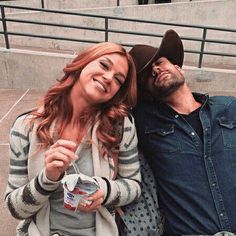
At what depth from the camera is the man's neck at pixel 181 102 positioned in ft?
8.05

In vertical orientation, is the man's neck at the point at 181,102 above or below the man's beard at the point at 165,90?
below

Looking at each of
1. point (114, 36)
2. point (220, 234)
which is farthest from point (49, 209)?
point (114, 36)

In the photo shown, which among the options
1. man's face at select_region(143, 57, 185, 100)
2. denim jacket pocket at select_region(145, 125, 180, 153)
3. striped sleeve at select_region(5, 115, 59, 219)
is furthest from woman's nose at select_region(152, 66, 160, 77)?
striped sleeve at select_region(5, 115, 59, 219)

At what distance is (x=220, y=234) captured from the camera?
199cm

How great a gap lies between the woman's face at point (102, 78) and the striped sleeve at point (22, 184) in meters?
0.40

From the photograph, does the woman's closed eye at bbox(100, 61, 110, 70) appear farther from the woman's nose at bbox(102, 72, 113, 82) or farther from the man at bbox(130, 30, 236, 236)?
the man at bbox(130, 30, 236, 236)

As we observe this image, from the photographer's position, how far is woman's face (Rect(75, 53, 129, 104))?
1.88m

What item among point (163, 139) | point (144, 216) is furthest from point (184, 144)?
point (144, 216)

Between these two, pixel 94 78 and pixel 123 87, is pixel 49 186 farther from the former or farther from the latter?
pixel 123 87

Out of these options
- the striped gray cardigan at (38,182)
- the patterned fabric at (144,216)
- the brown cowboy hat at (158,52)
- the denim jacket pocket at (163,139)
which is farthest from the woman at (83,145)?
the brown cowboy hat at (158,52)

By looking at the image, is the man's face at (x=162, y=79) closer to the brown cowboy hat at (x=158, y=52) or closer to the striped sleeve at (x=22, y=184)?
the brown cowboy hat at (x=158, y=52)

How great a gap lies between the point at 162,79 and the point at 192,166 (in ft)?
2.23

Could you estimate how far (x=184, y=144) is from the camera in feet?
7.27

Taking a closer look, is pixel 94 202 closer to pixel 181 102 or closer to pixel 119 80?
pixel 119 80
